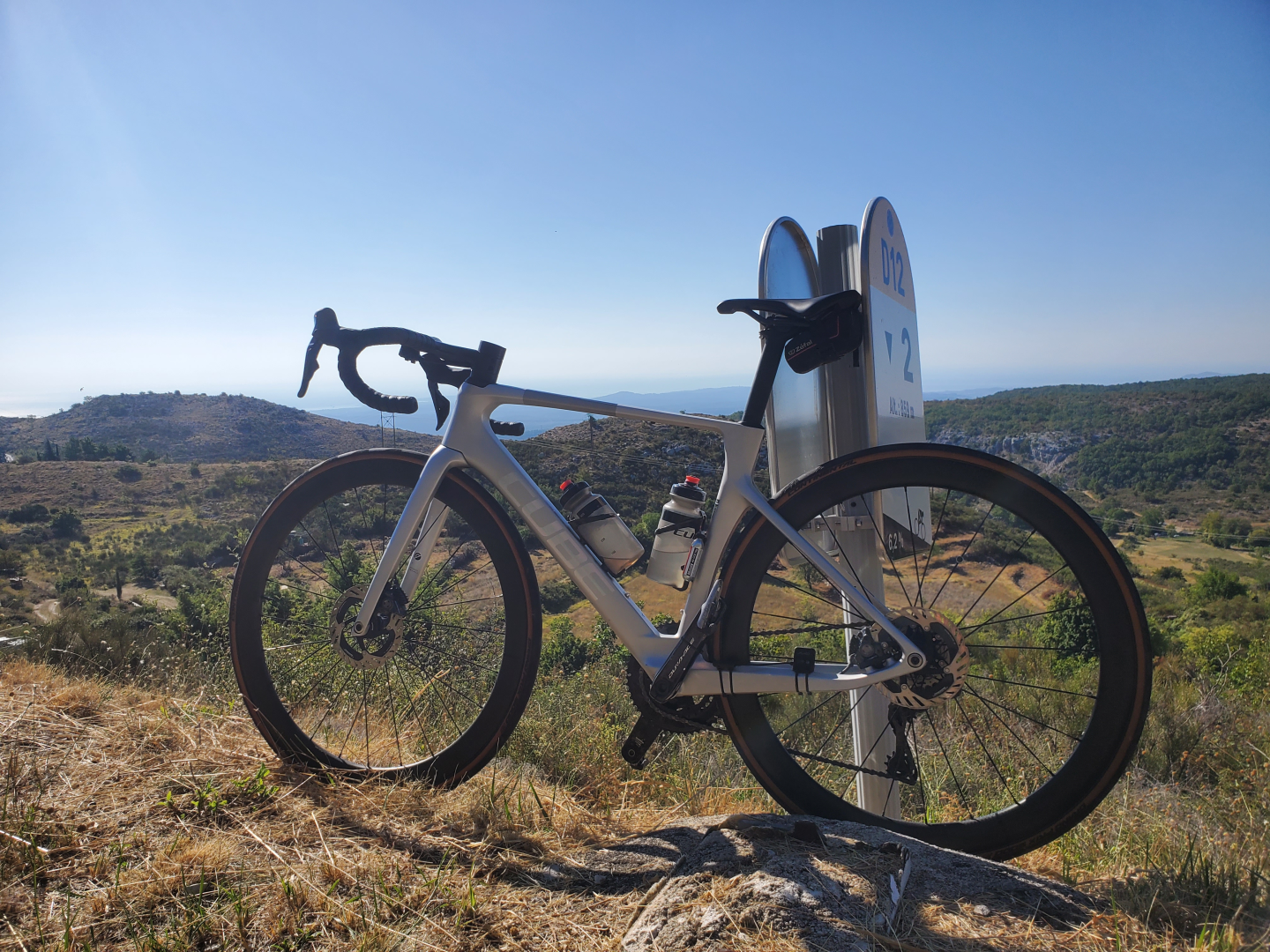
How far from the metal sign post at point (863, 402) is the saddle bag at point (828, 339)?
0.09 meters

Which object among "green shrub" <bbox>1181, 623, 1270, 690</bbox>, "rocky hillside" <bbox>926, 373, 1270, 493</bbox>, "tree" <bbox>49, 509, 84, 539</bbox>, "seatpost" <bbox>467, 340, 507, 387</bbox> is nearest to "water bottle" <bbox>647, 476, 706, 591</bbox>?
"seatpost" <bbox>467, 340, 507, 387</bbox>

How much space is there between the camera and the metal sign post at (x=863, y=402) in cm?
222

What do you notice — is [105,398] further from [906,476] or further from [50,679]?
[906,476]

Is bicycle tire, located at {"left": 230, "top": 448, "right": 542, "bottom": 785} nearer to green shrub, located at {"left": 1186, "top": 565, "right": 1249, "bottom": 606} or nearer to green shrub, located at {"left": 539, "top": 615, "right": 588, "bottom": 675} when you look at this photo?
green shrub, located at {"left": 539, "top": 615, "right": 588, "bottom": 675}

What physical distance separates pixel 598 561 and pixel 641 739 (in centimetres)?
58

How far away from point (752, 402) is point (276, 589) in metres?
1.97

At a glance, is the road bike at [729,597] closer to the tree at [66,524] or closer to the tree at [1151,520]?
the tree at [66,524]

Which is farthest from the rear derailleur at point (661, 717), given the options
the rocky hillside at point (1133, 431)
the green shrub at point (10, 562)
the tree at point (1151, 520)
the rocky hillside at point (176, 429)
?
the tree at point (1151, 520)

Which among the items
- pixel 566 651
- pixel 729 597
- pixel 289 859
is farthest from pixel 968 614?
pixel 566 651

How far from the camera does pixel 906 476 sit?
200 centimetres

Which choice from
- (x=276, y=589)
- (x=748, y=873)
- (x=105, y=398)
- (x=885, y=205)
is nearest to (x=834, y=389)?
(x=885, y=205)

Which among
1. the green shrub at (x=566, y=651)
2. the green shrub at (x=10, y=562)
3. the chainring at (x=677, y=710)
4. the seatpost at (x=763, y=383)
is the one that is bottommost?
the green shrub at (x=566, y=651)

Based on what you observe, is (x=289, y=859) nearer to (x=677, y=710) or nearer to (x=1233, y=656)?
(x=677, y=710)

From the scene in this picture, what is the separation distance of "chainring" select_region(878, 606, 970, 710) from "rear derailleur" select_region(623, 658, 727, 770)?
1.86 ft
